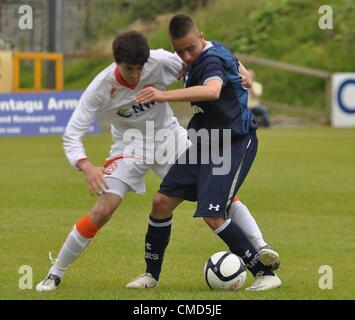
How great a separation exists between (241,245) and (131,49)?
1.77 m

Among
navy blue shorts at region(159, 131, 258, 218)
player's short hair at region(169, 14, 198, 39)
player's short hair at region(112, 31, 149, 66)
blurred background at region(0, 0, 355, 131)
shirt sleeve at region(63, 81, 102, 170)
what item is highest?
player's short hair at region(169, 14, 198, 39)

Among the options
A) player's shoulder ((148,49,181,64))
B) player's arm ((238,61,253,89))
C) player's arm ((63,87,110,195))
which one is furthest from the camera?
player's arm ((238,61,253,89))

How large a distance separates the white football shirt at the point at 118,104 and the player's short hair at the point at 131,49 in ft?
1.25

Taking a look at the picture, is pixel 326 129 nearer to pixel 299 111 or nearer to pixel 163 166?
pixel 299 111

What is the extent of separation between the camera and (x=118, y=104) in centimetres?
833

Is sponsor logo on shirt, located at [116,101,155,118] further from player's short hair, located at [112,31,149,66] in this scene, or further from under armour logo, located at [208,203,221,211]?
under armour logo, located at [208,203,221,211]

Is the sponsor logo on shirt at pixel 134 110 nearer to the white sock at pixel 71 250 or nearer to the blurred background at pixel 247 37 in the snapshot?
the white sock at pixel 71 250

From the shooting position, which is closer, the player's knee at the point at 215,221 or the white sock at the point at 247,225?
the player's knee at the point at 215,221

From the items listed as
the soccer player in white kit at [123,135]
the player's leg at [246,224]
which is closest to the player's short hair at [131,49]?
the soccer player in white kit at [123,135]

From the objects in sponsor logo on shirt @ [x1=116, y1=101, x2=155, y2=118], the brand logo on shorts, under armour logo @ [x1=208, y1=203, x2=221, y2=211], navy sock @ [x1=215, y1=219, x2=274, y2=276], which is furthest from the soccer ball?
sponsor logo on shirt @ [x1=116, y1=101, x2=155, y2=118]

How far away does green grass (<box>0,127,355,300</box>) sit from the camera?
8.53 meters

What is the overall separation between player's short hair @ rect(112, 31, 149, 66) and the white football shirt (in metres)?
0.38

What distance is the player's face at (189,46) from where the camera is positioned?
790 centimetres
